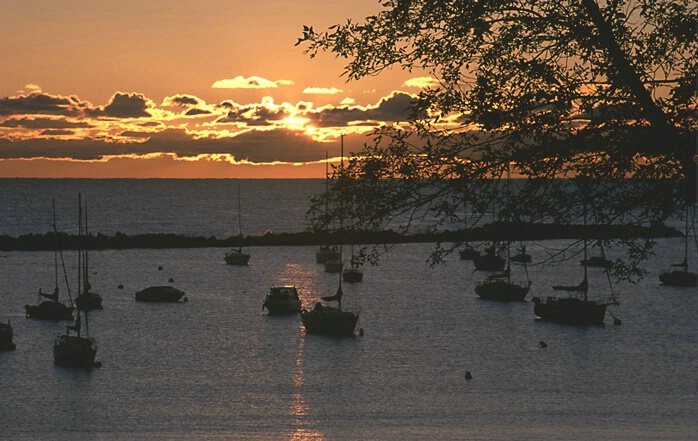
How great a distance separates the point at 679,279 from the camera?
120312 mm

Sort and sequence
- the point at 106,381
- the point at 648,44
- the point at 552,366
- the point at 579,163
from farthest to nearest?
the point at 552,366 → the point at 106,381 → the point at 648,44 → the point at 579,163

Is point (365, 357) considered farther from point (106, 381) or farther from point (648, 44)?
point (648, 44)

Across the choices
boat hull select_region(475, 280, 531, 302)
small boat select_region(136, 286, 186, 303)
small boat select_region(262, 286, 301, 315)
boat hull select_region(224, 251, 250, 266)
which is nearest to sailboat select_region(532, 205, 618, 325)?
boat hull select_region(475, 280, 531, 302)

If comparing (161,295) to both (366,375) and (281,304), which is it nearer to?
(281,304)

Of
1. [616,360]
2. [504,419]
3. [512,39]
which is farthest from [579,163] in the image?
[616,360]

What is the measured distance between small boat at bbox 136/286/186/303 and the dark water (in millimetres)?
2012

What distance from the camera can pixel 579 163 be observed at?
12.9 m

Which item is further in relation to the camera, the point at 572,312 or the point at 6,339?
the point at 572,312

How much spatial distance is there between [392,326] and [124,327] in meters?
23.8

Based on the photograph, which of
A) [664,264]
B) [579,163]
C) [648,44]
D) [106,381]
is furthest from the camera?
[664,264]

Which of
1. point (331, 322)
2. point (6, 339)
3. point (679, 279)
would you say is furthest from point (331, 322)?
point (679, 279)

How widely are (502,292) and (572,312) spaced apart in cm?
1643

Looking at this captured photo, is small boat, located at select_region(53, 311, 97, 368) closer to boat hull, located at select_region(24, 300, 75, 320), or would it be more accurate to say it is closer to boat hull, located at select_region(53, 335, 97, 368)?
boat hull, located at select_region(53, 335, 97, 368)

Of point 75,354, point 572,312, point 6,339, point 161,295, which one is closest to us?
point 75,354
